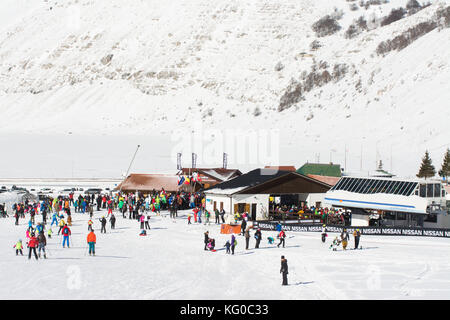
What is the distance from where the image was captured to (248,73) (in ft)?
413

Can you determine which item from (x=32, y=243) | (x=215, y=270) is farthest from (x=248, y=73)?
(x=32, y=243)

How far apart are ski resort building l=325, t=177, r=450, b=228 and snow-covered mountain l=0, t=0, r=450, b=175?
3203 centimetres

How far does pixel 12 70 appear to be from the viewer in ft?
514

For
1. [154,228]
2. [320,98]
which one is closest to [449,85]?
[320,98]

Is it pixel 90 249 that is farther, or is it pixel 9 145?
pixel 9 145

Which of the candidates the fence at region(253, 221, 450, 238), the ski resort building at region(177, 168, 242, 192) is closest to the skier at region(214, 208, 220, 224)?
the fence at region(253, 221, 450, 238)

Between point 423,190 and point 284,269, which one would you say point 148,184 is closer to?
point 423,190

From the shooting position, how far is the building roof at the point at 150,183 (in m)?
47.2

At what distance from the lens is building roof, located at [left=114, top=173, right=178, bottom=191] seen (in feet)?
155

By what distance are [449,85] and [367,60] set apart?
1044 inches

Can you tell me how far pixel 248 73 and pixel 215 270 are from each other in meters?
107

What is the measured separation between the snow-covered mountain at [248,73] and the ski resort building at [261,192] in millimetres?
30158

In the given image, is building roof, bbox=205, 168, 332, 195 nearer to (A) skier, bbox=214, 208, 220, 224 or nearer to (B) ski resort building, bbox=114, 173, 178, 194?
(A) skier, bbox=214, 208, 220, 224
